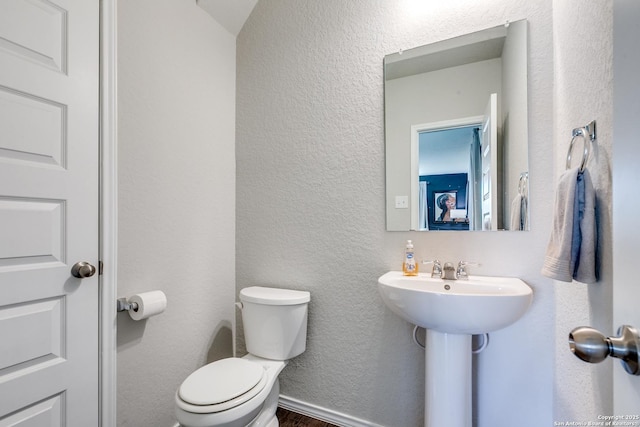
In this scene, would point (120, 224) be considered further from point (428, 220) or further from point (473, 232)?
point (473, 232)

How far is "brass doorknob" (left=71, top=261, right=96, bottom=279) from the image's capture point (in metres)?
1.10

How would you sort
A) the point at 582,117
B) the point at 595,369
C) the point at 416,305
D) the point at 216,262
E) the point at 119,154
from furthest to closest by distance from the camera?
1. the point at 216,262
2. the point at 119,154
3. the point at 416,305
4. the point at 582,117
5. the point at 595,369

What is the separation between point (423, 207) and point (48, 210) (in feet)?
→ 5.08

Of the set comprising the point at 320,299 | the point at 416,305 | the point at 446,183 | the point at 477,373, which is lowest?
the point at 477,373

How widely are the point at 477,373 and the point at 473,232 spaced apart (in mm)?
642

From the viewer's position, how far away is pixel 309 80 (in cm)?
172

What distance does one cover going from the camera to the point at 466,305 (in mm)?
1033

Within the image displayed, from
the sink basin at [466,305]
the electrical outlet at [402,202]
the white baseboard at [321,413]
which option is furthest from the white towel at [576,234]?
the white baseboard at [321,413]

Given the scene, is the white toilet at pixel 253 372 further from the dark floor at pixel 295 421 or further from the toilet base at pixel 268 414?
the dark floor at pixel 295 421

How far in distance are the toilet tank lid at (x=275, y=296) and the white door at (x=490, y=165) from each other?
3.19 ft

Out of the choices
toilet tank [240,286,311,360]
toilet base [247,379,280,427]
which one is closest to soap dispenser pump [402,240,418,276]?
toilet tank [240,286,311,360]

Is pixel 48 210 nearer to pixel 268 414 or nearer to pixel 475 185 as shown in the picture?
pixel 268 414

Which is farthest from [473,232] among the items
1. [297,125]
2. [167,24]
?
[167,24]

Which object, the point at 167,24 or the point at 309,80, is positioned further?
the point at 309,80
